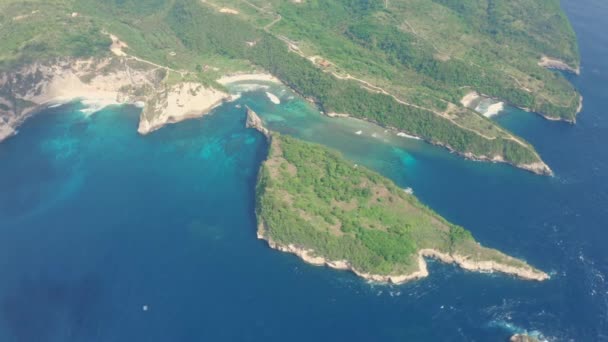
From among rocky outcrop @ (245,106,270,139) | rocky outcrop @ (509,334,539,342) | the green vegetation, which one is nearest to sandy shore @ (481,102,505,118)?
the green vegetation

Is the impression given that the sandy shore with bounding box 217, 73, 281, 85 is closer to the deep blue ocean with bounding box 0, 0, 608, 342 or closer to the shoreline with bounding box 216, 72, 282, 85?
the shoreline with bounding box 216, 72, 282, 85

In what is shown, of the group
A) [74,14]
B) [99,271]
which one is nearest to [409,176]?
[99,271]

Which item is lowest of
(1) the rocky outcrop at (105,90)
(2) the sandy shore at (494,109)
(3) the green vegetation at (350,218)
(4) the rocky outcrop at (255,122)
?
(1) the rocky outcrop at (105,90)

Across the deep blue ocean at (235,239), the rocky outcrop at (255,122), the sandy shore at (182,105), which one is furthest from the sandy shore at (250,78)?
the rocky outcrop at (255,122)

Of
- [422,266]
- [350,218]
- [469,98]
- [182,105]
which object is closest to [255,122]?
[182,105]

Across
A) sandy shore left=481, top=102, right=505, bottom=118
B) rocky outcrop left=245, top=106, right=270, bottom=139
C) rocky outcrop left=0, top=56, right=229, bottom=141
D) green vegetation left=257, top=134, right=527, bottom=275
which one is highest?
sandy shore left=481, top=102, right=505, bottom=118

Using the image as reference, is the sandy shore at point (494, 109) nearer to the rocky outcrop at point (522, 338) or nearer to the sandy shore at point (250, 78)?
the sandy shore at point (250, 78)
